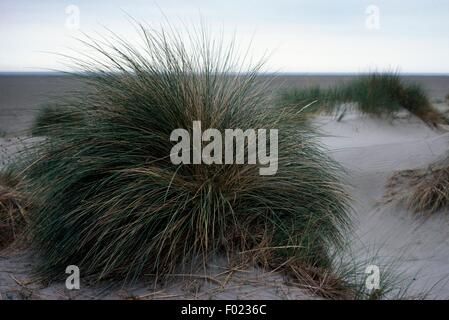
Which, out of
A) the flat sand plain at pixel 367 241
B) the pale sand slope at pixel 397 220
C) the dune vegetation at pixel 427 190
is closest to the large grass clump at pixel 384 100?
the flat sand plain at pixel 367 241

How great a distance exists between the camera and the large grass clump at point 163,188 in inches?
128

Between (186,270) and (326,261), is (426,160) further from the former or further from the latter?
(186,270)

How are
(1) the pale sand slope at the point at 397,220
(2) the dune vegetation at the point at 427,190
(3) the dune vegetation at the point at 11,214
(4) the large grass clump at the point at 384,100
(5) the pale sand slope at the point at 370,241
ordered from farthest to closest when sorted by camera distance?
(4) the large grass clump at the point at 384,100
(2) the dune vegetation at the point at 427,190
(1) the pale sand slope at the point at 397,220
(3) the dune vegetation at the point at 11,214
(5) the pale sand slope at the point at 370,241

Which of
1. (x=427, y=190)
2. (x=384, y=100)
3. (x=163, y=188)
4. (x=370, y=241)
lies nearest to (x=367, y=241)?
(x=370, y=241)

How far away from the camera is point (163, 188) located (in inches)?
130

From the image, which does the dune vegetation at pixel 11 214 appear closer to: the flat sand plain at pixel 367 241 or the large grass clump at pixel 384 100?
the flat sand plain at pixel 367 241

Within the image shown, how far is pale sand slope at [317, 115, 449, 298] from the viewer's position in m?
4.84

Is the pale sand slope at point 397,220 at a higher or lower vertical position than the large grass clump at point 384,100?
lower

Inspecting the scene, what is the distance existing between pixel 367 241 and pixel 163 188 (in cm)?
332

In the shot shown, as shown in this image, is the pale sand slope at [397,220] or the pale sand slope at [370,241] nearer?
the pale sand slope at [370,241]

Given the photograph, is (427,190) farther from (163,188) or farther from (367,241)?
(163,188)

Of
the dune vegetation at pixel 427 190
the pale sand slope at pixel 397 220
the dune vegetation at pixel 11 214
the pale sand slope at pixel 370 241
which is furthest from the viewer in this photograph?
the dune vegetation at pixel 427 190
